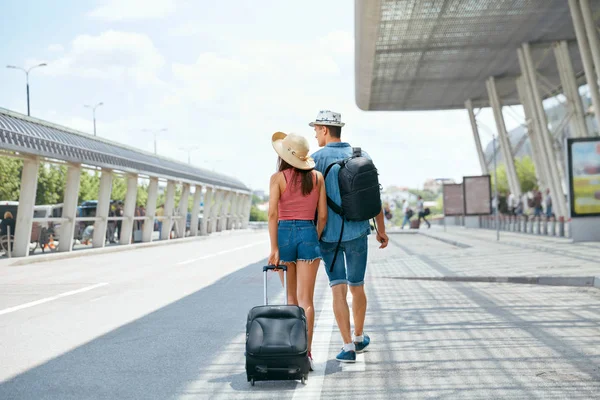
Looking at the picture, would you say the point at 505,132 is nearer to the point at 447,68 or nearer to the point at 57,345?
the point at 447,68

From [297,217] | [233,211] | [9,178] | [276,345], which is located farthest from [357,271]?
[9,178]

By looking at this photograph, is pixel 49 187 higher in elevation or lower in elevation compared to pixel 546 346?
higher

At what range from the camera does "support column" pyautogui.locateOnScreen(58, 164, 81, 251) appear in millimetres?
25906

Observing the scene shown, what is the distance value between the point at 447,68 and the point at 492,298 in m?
32.7

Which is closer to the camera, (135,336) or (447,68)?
(135,336)

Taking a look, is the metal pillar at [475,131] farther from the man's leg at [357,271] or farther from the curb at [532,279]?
the man's leg at [357,271]

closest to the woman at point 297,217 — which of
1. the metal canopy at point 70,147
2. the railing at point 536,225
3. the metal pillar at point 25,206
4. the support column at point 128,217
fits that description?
the metal canopy at point 70,147

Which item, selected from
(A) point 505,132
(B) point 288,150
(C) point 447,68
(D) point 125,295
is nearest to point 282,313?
(B) point 288,150

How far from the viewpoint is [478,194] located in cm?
3675

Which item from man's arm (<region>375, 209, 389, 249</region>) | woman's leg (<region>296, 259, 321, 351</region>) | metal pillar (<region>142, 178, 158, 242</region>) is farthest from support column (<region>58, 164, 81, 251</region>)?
woman's leg (<region>296, 259, 321, 351</region>)

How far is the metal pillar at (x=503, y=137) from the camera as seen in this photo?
46.8 meters

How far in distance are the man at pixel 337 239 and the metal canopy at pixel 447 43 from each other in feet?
70.1

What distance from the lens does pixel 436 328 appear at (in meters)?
8.53

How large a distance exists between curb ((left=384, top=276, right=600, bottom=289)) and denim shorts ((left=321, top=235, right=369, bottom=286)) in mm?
7160
